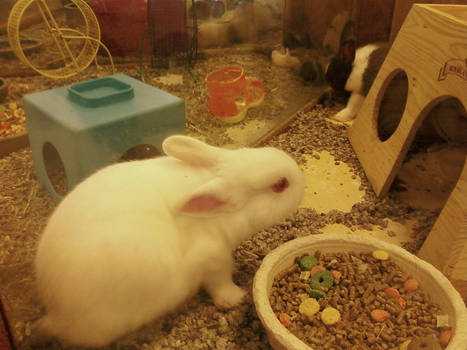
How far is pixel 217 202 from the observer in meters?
1.57

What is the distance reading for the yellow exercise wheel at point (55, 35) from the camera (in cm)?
156

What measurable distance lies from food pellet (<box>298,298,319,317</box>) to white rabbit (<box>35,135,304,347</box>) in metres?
0.29

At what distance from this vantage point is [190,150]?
161 cm

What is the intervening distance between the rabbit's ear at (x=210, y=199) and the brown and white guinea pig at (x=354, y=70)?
219 cm

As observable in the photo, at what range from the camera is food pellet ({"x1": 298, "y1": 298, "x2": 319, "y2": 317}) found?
5.23 feet

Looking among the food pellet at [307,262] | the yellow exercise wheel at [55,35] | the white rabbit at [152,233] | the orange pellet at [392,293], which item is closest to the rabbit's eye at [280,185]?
the white rabbit at [152,233]

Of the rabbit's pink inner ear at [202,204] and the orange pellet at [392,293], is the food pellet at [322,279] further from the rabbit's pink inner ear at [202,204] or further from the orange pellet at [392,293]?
the rabbit's pink inner ear at [202,204]

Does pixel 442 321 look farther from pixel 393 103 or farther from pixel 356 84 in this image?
pixel 356 84

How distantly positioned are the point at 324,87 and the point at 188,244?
265 centimetres

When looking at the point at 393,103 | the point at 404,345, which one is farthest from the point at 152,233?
the point at 393,103

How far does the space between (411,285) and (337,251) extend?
32 centimetres

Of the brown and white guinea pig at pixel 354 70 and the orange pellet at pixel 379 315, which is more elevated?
the brown and white guinea pig at pixel 354 70

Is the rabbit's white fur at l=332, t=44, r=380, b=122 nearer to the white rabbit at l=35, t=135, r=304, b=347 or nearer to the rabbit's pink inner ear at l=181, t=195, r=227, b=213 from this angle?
the white rabbit at l=35, t=135, r=304, b=347

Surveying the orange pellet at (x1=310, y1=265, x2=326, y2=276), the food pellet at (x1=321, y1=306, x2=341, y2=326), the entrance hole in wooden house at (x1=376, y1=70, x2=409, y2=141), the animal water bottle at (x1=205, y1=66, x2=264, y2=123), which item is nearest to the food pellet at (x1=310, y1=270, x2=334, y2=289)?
the orange pellet at (x1=310, y1=265, x2=326, y2=276)
